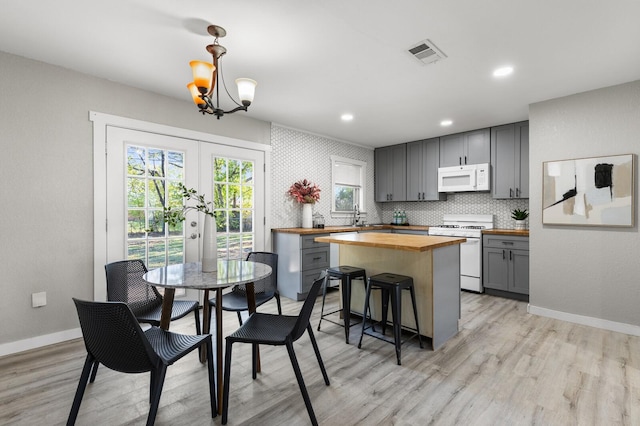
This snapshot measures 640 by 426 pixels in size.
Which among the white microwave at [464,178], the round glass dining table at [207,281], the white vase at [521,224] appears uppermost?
the white microwave at [464,178]

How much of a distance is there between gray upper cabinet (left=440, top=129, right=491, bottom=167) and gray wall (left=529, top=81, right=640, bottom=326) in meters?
1.09

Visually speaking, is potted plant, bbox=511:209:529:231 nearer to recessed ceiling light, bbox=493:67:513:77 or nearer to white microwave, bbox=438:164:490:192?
white microwave, bbox=438:164:490:192

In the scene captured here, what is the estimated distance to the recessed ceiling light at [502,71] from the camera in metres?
2.76

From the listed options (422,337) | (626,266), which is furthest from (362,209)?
(626,266)

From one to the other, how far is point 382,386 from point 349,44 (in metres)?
2.48

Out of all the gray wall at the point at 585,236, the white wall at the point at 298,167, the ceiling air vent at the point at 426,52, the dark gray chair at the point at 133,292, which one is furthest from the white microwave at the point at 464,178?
the dark gray chair at the point at 133,292

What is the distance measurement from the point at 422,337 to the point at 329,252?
73.3 inches

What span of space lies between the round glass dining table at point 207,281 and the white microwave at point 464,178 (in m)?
3.81

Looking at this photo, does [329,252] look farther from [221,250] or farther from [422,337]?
[422,337]

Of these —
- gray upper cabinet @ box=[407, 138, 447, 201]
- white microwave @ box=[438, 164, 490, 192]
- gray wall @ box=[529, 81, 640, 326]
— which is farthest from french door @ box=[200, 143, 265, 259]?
gray wall @ box=[529, 81, 640, 326]

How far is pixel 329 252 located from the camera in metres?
4.43

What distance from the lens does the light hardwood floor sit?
179 centimetres

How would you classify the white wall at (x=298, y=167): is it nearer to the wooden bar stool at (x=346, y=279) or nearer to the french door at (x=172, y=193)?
the french door at (x=172, y=193)

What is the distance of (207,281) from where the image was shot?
1.87 meters
